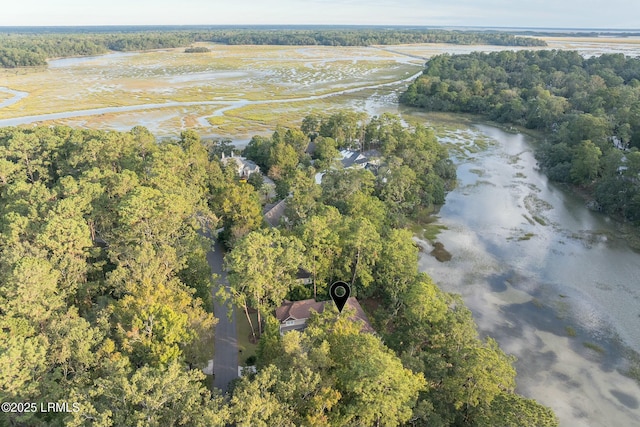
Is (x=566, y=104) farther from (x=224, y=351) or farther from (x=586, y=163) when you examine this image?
(x=224, y=351)

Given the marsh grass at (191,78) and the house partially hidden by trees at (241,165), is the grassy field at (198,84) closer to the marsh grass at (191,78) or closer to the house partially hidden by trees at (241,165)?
the marsh grass at (191,78)

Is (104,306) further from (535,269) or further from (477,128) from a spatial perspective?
(477,128)

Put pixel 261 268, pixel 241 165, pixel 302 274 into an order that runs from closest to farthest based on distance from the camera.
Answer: pixel 261 268 < pixel 302 274 < pixel 241 165

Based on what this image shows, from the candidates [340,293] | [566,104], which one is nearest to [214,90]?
[566,104]

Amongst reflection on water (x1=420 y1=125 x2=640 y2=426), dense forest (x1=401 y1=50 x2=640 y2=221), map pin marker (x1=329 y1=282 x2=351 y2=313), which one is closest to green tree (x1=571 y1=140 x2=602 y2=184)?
dense forest (x1=401 y1=50 x2=640 y2=221)

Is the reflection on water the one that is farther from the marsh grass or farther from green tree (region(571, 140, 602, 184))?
the marsh grass

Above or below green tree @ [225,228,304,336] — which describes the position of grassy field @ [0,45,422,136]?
above

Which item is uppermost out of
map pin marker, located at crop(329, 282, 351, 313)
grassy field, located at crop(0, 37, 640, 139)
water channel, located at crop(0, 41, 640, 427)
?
grassy field, located at crop(0, 37, 640, 139)
